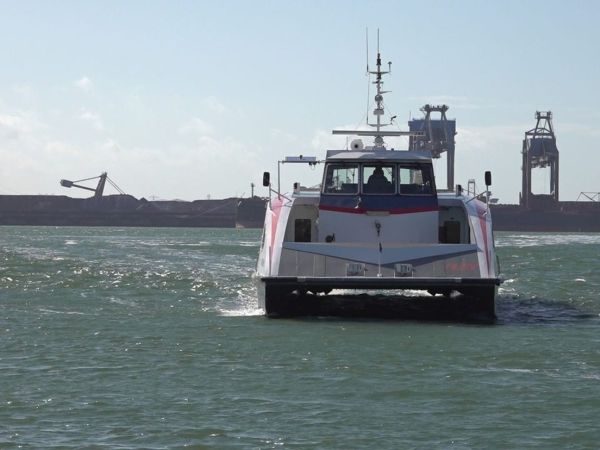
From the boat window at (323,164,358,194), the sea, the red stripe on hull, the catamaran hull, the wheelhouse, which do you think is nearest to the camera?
the sea

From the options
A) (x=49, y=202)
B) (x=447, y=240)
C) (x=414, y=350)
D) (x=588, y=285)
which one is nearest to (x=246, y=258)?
(x=588, y=285)

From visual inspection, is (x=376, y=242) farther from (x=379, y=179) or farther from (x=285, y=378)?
(x=285, y=378)

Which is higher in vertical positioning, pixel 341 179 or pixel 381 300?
pixel 341 179

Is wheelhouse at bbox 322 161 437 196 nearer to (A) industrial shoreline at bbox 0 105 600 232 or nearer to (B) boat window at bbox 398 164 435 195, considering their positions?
(B) boat window at bbox 398 164 435 195

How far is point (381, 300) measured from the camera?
26922 mm

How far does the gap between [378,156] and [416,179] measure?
95 cm

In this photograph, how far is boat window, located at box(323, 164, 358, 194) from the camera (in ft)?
79.3

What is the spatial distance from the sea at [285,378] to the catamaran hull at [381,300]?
1.82 ft

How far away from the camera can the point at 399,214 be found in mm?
23703

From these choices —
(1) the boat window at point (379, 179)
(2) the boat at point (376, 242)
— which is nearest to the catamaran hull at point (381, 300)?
(2) the boat at point (376, 242)

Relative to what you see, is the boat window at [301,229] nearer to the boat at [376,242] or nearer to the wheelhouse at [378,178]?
the boat at [376,242]

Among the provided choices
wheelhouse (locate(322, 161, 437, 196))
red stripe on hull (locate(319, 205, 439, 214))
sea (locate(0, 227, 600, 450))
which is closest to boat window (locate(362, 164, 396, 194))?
wheelhouse (locate(322, 161, 437, 196))

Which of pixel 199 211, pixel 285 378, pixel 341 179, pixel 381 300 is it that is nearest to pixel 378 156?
pixel 341 179

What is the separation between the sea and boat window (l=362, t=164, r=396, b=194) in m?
3.35
